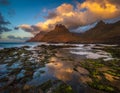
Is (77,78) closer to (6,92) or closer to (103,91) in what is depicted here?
(103,91)

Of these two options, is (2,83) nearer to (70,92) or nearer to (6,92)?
(6,92)

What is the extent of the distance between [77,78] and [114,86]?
4.01 m

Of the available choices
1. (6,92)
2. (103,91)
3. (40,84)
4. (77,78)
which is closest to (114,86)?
(103,91)

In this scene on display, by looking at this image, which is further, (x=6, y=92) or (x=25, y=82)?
(x=25, y=82)

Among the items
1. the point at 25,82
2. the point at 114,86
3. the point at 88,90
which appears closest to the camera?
the point at 88,90

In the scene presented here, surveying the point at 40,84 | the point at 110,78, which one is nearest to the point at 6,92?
the point at 40,84

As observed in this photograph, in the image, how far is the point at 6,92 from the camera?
460 inches

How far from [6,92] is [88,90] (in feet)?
21.9

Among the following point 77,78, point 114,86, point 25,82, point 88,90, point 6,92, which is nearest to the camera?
point 6,92

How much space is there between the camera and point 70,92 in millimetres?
11875

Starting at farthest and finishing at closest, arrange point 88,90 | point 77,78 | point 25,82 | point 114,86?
point 77,78 → point 25,82 → point 114,86 → point 88,90

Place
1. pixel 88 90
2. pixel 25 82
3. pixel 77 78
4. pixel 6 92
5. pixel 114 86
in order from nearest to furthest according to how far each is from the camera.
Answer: pixel 6 92 < pixel 88 90 < pixel 114 86 < pixel 25 82 < pixel 77 78

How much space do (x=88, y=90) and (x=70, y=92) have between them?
1.66 meters

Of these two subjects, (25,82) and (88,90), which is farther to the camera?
(25,82)
